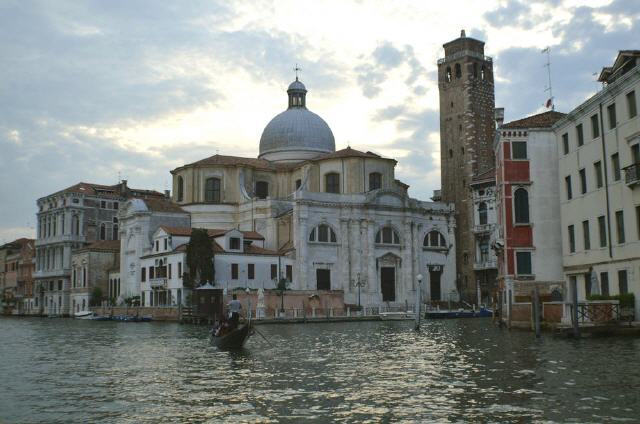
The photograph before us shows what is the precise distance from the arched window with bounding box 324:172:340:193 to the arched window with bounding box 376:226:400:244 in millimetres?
5132

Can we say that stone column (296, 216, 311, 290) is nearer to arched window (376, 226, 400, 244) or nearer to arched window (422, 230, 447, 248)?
arched window (376, 226, 400, 244)

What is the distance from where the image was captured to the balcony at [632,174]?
22984mm

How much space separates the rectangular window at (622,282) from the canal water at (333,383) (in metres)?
3.47

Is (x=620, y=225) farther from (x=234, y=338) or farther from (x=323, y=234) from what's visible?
(x=323, y=234)

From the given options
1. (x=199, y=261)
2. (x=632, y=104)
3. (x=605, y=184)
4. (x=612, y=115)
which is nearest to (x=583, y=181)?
(x=605, y=184)

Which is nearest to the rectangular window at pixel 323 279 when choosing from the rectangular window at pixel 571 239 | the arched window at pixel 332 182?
the arched window at pixel 332 182

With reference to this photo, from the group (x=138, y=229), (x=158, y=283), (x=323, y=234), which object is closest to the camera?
(x=158, y=283)

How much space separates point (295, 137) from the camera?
65.9 m

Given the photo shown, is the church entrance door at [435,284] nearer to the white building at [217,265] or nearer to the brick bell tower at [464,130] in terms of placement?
the brick bell tower at [464,130]

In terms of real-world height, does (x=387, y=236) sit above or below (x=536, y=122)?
below

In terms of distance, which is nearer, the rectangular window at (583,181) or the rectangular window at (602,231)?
the rectangular window at (602,231)

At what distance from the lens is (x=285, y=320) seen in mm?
43719

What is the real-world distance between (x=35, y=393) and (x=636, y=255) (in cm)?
1847

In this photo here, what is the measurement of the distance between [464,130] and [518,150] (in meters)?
29.6
